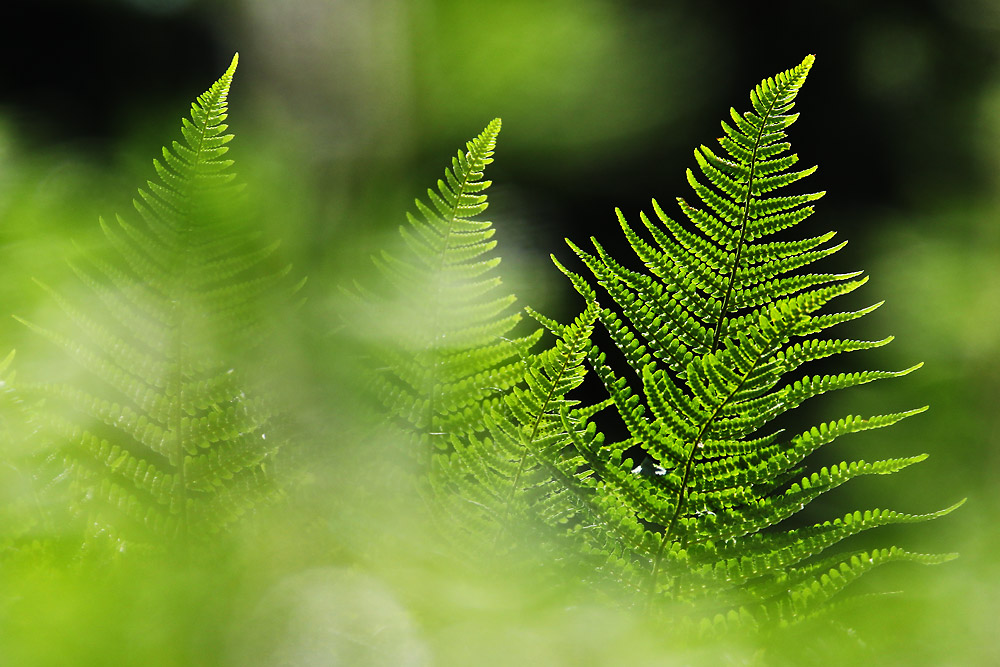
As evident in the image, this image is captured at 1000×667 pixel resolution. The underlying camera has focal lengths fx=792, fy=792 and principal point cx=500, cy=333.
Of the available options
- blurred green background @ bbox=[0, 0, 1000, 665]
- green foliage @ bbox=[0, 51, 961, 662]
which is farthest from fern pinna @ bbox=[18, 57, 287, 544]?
blurred green background @ bbox=[0, 0, 1000, 665]

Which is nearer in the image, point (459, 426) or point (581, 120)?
point (459, 426)

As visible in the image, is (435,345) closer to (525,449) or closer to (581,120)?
(525,449)

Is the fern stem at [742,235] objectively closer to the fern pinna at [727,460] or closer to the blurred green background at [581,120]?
the fern pinna at [727,460]

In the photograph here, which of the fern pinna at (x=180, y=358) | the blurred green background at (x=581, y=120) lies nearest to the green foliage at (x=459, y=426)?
the fern pinna at (x=180, y=358)

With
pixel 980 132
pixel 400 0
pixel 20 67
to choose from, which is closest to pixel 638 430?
pixel 400 0

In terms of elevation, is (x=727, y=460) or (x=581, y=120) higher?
(x=581, y=120)

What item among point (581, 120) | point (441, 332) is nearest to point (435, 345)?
point (441, 332)
